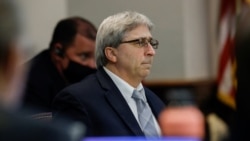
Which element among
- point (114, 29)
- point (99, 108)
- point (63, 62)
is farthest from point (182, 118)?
point (63, 62)

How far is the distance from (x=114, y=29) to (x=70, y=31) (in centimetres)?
79

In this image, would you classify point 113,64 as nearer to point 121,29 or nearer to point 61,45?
point 121,29

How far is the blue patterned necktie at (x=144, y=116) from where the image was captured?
117 inches

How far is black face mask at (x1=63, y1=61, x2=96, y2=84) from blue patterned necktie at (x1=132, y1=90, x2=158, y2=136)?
71cm

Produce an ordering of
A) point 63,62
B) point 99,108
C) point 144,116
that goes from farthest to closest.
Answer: point 63,62 → point 144,116 → point 99,108

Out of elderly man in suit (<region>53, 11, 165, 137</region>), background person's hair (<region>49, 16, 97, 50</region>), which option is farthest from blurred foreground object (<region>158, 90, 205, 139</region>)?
background person's hair (<region>49, 16, 97, 50</region>)

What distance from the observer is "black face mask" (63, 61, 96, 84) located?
374cm

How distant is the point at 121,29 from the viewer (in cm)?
316

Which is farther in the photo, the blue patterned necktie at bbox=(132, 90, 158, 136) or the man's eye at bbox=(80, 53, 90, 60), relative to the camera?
the man's eye at bbox=(80, 53, 90, 60)

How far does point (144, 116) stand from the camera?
9.98ft

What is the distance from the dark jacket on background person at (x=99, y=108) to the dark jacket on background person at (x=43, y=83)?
0.61 m

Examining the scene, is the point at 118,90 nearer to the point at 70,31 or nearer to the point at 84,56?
the point at 84,56

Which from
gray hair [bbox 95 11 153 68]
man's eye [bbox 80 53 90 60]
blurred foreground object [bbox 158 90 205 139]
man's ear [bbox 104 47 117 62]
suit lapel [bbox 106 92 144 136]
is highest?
blurred foreground object [bbox 158 90 205 139]

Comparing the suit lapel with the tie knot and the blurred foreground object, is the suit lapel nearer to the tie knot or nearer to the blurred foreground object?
the tie knot
